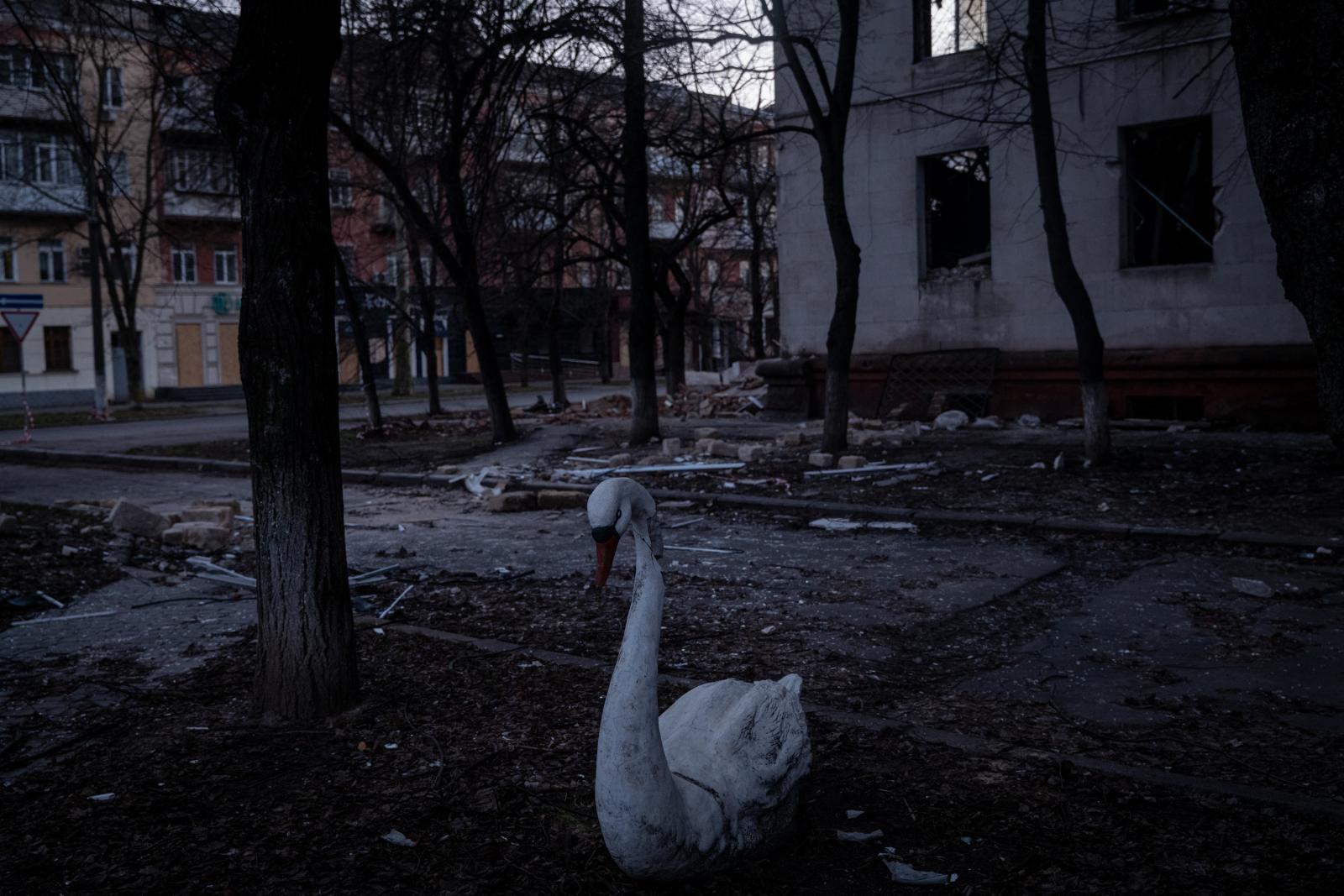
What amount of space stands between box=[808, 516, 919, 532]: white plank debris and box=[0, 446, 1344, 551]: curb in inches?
6.5

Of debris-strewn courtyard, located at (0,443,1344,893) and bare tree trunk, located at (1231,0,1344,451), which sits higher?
bare tree trunk, located at (1231,0,1344,451)

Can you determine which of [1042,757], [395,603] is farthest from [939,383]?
[1042,757]

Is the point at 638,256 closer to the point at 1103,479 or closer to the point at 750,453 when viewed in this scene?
the point at 750,453

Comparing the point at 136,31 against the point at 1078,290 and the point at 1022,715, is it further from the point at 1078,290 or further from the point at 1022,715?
the point at 1078,290

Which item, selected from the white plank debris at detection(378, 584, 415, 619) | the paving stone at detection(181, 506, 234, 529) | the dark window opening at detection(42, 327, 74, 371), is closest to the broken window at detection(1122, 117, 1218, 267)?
the paving stone at detection(181, 506, 234, 529)

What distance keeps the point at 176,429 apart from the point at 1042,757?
2431 cm

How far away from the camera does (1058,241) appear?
11.9 metres

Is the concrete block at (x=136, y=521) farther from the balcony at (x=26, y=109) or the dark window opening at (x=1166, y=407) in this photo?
the balcony at (x=26, y=109)

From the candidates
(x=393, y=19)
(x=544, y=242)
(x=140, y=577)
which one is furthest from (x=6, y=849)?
(x=544, y=242)

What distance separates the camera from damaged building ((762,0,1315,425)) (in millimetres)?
16219

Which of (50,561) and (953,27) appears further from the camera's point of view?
(953,27)

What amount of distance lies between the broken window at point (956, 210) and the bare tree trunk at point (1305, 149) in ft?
51.0

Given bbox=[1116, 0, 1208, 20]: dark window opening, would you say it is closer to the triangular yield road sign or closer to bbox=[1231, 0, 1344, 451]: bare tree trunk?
bbox=[1231, 0, 1344, 451]: bare tree trunk

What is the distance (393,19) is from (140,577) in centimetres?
685
